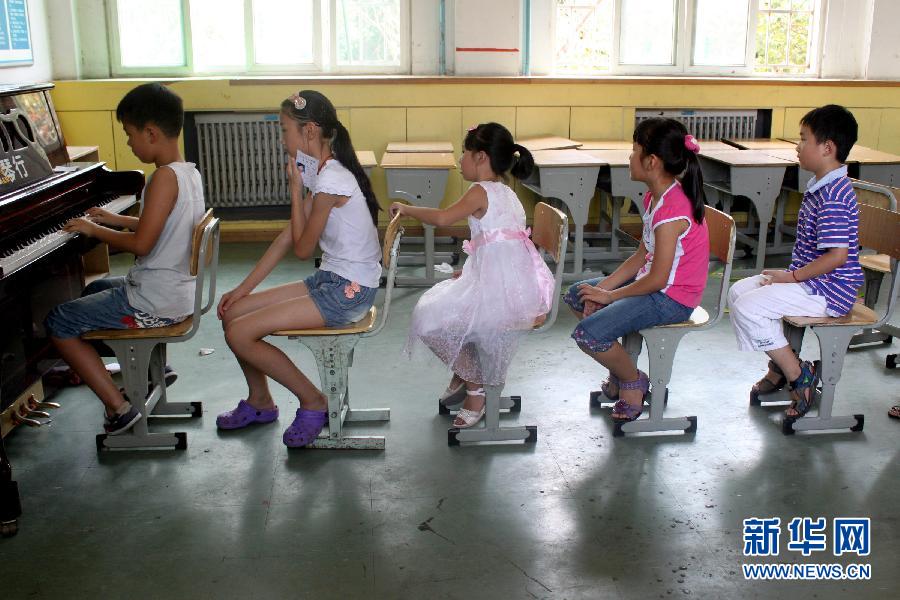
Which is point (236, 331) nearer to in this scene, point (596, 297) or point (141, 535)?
point (141, 535)

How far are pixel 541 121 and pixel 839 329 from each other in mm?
3685

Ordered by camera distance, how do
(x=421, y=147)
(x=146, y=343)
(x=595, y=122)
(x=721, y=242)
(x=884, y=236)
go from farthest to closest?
(x=595, y=122)
(x=421, y=147)
(x=884, y=236)
(x=721, y=242)
(x=146, y=343)

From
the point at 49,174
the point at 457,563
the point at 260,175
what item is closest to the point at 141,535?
the point at 457,563

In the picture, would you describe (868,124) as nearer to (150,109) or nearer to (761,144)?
(761,144)

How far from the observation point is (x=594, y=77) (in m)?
6.66

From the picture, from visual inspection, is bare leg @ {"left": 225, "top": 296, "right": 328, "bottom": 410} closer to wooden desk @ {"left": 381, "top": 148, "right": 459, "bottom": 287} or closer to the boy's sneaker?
the boy's sneaker

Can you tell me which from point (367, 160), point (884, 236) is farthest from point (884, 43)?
point (884, 236)

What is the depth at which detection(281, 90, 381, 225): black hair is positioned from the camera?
3.00 meters

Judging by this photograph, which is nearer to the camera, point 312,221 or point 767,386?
point 312,221

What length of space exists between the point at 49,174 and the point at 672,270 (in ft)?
7.60

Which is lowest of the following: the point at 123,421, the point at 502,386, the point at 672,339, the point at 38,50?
the point at 123,421

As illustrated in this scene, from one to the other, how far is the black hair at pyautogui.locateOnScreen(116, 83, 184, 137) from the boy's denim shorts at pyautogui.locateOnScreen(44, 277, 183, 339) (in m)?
0.56

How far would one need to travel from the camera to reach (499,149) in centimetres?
A: 318

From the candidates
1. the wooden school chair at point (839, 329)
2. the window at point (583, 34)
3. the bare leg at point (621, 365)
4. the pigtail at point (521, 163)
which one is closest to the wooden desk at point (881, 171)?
the window at point (583, 34)
